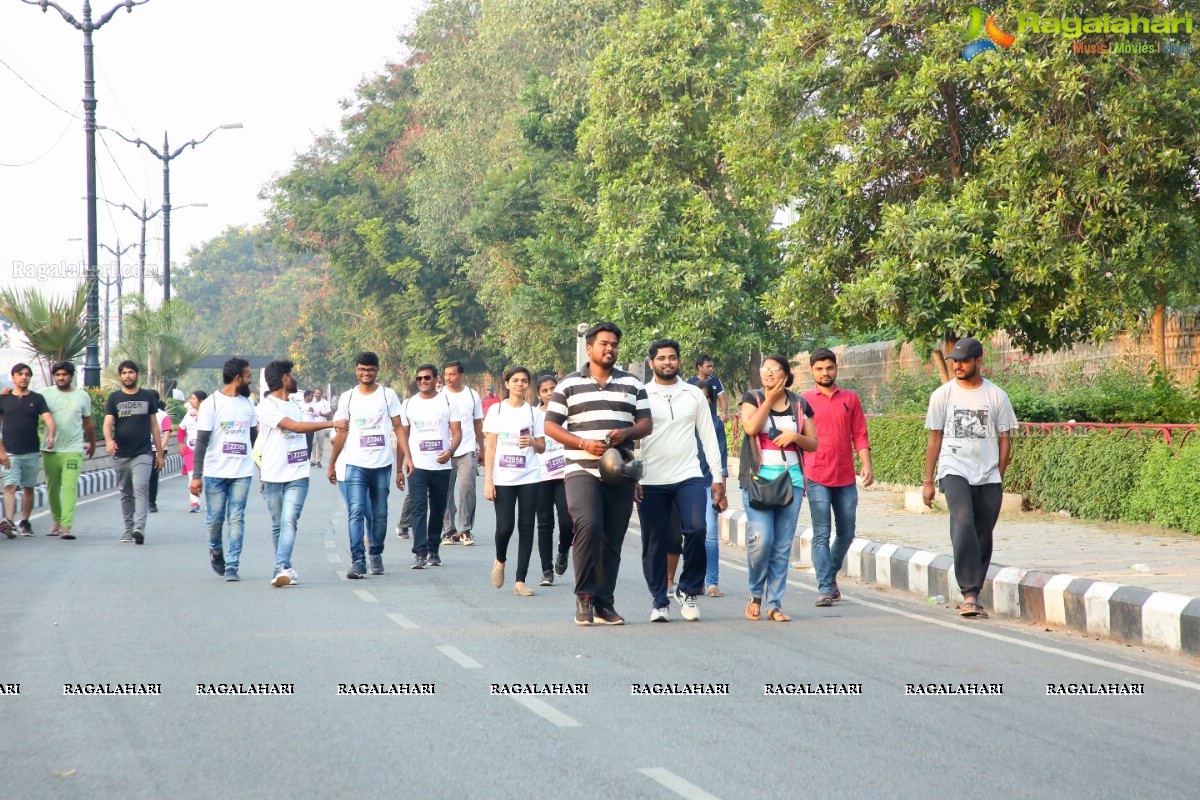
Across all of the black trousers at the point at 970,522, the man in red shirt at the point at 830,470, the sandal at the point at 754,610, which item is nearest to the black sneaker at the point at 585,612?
the sandal at the point at 754,610

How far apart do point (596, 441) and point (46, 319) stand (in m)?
19.8

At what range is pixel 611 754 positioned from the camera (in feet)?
19.0

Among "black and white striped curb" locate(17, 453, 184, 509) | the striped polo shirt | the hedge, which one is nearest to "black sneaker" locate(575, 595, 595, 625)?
the striped polo shirt

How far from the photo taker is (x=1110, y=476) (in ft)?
50.1

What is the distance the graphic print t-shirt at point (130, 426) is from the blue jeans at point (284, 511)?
4.71m

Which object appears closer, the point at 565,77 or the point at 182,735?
the point at 182,735

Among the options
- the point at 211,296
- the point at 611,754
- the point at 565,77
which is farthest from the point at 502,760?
the point at 211,296

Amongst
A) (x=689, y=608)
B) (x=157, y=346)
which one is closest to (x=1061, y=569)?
(x=689, y=608)

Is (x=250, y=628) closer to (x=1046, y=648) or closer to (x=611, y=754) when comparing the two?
(x=611, y=754)

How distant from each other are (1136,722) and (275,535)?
7613mm

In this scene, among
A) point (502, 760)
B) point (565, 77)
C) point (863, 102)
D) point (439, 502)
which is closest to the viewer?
point (502, 760)

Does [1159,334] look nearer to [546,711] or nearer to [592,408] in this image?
[592,408]

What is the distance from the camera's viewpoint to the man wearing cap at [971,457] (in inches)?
396

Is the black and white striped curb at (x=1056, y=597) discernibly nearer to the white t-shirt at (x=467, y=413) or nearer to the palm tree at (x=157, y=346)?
the white t-shirt at (x=467, y=413)
